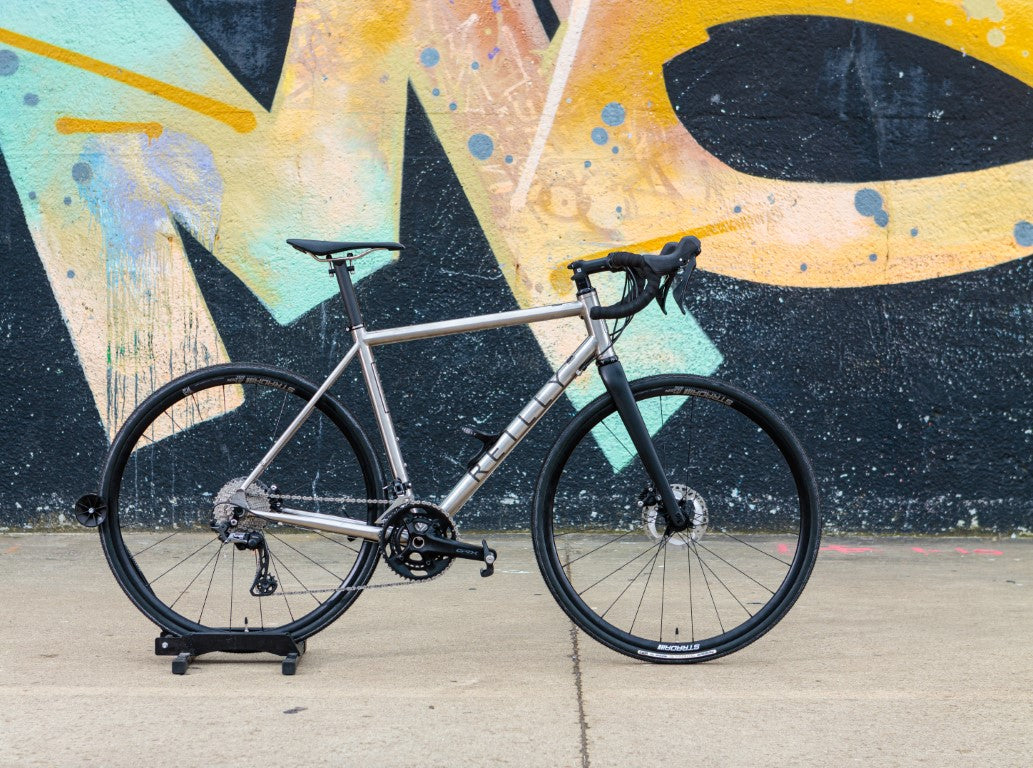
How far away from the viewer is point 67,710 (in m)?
2.96

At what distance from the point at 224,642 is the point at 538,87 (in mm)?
2916

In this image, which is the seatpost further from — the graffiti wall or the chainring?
the graffiti wall

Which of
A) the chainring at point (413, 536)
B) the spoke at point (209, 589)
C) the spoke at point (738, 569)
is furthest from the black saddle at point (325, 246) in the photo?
the spoke at point (738, 569)

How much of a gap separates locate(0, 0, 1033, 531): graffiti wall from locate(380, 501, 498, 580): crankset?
191cm

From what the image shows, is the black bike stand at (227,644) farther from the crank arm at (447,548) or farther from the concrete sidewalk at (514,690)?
the crank arm at (447,548)

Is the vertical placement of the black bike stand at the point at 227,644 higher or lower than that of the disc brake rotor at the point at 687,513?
lower

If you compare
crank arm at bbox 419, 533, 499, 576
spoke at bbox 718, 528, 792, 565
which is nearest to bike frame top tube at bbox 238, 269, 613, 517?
crank arm at bbox 419, 533, 499, 576

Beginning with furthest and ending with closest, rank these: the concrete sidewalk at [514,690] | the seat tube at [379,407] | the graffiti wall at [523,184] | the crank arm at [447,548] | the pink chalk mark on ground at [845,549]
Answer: the graffiti wall at [523,184]
the pink chalk mark on ground at [845,549]
the seat tube at [379,407]
the crank arm at [447,548]
the concrete sidewalk at [514,690]

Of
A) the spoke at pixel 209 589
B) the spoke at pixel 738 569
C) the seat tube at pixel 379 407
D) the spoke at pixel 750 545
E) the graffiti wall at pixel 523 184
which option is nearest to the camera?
the seat tube at pixel 379 407

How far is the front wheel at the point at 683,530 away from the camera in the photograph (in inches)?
133

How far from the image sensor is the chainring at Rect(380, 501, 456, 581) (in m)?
3.31

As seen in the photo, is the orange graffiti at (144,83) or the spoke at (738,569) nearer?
the spoke at (738,569)

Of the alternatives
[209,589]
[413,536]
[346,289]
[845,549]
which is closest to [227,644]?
[413,536]

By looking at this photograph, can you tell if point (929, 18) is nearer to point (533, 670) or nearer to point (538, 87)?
point (538, 87)
